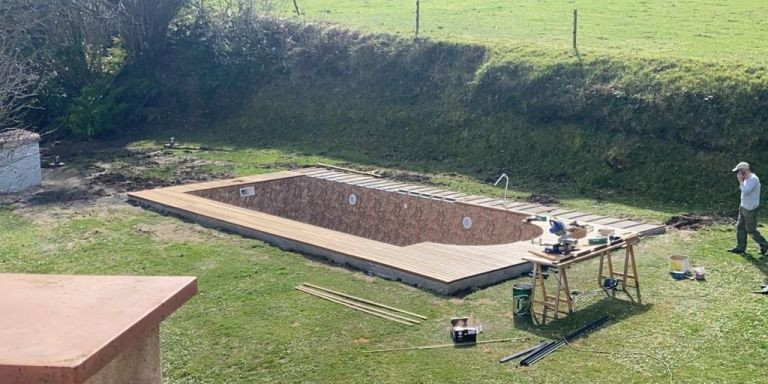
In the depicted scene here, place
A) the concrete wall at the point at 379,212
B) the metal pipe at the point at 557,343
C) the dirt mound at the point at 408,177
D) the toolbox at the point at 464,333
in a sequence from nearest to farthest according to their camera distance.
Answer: the metal pipe at the point at 557,343 → the toolbox at the point at 464,333 → the concrete wall at the point at 379,212 → the dirt mound at the point at 408,177

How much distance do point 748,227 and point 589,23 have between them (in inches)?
602

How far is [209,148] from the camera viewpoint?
828 inches

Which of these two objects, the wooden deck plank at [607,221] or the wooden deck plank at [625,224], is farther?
the wooden deck plank at [607,221]

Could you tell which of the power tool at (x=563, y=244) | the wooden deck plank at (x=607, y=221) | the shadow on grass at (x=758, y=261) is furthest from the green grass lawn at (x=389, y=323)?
the wooden deck plank at (x=607, y=221)

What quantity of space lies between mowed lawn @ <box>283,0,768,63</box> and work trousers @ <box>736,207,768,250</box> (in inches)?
302

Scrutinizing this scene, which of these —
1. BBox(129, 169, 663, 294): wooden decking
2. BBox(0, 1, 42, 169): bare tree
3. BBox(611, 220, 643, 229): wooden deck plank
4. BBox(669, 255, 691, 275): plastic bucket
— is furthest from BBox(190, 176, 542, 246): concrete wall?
BBox(0, 1, 42, 169): bare tree

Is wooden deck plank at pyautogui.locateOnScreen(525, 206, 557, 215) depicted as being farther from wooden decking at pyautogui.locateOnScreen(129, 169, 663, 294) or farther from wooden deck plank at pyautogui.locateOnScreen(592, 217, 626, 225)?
wooden deck plank at pyautogui.locateOnScreen(592, 217, 626, 225)

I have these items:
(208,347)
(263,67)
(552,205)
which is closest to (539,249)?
(208,347)

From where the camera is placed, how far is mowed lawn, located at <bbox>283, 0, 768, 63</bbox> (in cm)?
2038

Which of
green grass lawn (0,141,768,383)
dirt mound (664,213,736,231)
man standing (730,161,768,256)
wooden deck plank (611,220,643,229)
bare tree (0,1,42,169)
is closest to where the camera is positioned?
green grass lawn (0,141,768,383)

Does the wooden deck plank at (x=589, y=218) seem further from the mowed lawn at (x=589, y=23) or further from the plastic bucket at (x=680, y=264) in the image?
the mowed lawn at (x=589, y=23)

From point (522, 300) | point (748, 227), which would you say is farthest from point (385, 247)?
point (748, 227)

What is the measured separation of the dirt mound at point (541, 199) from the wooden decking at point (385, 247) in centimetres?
98

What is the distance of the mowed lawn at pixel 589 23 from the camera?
20375mm
